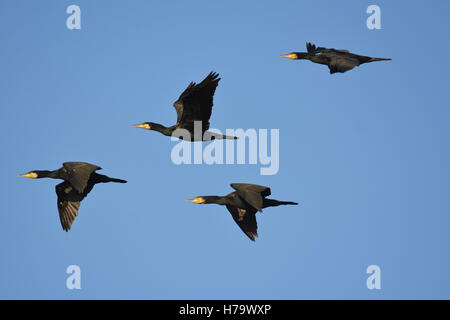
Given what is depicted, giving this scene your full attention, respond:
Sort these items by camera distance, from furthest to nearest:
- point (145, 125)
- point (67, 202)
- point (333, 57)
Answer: point (145, 125)
point (67, 202)
point (333, 57)

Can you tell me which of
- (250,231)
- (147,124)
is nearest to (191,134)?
(147,124)

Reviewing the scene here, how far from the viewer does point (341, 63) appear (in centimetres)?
1709

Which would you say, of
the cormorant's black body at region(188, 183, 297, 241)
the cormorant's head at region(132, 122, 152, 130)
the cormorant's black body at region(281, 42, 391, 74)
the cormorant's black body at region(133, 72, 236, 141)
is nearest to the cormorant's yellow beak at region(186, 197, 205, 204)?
the cormorant's black body at region(188, 183, 297, 241)

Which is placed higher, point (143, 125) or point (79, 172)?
point (143, 125)

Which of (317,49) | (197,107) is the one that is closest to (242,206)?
(197,107)

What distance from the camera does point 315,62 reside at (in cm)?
1909

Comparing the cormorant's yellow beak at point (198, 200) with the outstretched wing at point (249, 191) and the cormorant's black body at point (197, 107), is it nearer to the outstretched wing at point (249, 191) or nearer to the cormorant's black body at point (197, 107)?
the cormorant's black body at point (197, 107)

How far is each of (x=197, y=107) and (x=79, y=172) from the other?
3.05 metres

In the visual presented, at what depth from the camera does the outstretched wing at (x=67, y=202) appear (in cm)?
1775

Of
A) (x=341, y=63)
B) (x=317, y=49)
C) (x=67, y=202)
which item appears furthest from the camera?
(x=317, y=49)

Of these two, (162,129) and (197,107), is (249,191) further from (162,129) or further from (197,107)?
(162,129)
